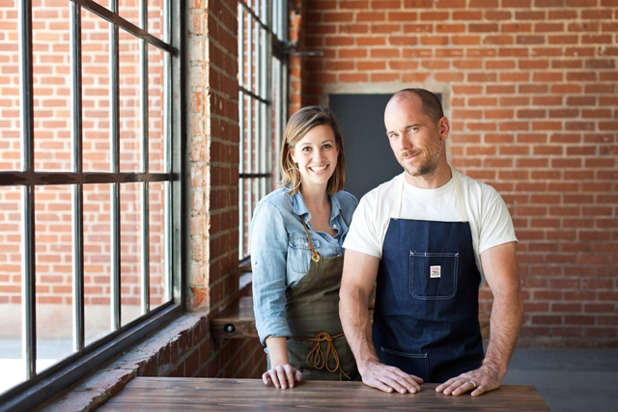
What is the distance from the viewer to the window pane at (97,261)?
1870mm

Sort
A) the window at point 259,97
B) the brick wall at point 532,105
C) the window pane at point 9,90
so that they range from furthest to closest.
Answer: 1. the brick wall at point 532,105
2. the window at point 259,97
3. the window pane at point 9,90

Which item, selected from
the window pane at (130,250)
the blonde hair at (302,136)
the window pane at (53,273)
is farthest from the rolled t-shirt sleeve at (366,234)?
the window pane at (53,273)

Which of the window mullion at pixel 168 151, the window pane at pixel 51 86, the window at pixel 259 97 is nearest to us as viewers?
the window pane at pixel 51 86

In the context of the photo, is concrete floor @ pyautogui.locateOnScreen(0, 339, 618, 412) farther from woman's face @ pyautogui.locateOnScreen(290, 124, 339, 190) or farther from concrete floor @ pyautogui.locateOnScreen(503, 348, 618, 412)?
woman's face @ pyautogui.locateOnScreen(290, 124, 339, 190)

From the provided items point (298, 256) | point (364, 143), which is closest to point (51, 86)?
point (298, 256)

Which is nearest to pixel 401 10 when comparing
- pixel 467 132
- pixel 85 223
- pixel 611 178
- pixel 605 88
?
pixel 467 132

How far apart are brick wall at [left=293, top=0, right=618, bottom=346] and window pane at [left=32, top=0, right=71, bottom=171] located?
3.61 metres

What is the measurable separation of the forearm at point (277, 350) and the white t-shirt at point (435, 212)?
0.34 m

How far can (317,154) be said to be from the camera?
2154mm

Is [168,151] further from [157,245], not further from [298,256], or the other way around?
[298,256]

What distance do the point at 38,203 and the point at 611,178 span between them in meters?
4.68

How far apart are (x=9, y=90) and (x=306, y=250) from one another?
3.32ft

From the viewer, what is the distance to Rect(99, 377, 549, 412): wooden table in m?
1.59

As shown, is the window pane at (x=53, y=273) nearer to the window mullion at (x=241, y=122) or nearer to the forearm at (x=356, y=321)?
the forearm at (x=356, y=321)
